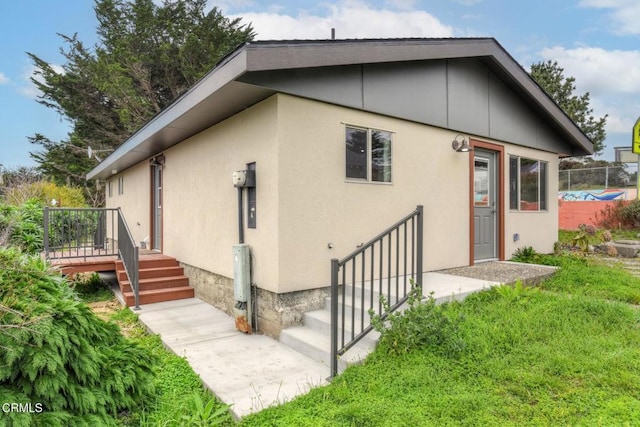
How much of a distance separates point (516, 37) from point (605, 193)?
25.6 ft

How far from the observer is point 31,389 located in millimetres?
2131

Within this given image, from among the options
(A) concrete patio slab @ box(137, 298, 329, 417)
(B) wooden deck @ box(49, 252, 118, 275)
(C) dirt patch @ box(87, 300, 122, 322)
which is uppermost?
(B) wooden deck @ box(49, 252, 118, 275)

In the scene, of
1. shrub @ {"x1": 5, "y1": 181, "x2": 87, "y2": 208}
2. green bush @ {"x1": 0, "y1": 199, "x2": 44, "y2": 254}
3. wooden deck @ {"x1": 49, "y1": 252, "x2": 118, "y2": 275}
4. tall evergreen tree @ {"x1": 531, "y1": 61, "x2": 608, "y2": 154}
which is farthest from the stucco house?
tall evergreen tree @ {"x1": 531, "y1": 61, "x2": 608, "y2": 154}

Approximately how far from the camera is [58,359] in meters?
2.15

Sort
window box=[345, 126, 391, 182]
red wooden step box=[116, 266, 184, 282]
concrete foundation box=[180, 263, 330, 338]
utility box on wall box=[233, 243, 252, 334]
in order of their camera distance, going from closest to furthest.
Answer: concrete foundation box=[180, 263, 330, 338] < utility box on wall box=[233, 243, 252, 334] < window box=[345, 126, 391, 182] < red wooden step box=[116, 266, 184, 282]

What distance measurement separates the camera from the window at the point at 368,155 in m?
4.73

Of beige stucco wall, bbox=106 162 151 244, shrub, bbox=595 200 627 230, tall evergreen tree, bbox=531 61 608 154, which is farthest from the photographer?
tall evergreen tree, bbox=531 61 608 154

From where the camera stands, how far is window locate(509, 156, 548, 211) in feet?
23.6

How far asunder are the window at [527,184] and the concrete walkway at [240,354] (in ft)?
10.1

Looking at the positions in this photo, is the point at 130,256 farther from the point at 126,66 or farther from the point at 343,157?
the point at 126,66

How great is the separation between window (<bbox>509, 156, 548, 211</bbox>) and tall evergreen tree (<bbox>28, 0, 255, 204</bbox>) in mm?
15016

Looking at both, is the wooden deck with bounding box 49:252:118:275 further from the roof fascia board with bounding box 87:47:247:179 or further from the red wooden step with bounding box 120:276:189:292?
the roof fascia board with bounding box 87:47:247:179

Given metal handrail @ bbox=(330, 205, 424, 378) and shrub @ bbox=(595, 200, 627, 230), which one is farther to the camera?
shrub @ bbox=(595, 200, 627, 230)

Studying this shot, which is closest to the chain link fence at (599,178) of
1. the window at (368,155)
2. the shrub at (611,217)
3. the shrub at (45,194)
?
the shrub at (611,217)
